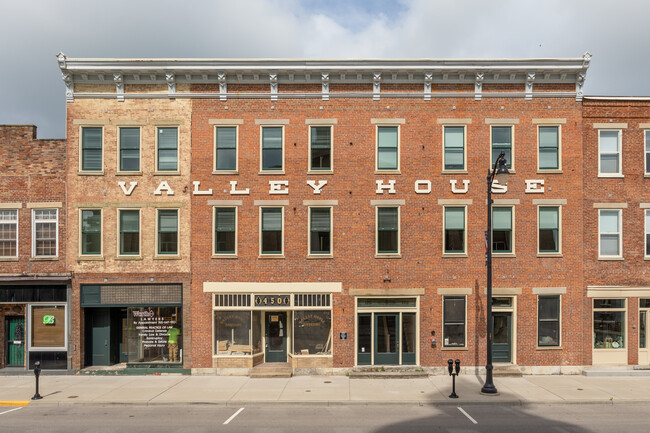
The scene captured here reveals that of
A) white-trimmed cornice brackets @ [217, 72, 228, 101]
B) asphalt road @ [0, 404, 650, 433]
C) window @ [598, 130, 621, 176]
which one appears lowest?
asphalt road @ [0, 404, 650, 433]

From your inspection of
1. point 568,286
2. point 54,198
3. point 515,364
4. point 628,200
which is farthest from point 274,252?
point 628,200

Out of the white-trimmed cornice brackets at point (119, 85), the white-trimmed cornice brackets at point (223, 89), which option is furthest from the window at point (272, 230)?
the white-trimmed cornice brackets at point (119, 85)

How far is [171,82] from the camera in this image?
19.8 metres

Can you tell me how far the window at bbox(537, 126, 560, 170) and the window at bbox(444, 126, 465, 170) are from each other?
3109 mm

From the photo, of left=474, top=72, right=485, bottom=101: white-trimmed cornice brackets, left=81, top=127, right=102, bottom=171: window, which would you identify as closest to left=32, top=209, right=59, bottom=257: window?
left=81, top=127, right=102, bottom=171: window

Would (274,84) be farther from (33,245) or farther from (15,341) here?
(15,341)

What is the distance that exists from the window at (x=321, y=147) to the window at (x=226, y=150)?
124 inches

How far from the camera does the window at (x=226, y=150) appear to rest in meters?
20.0

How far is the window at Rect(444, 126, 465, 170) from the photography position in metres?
19.9

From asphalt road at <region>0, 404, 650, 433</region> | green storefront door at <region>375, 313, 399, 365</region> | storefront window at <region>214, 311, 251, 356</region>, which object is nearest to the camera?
asphalt road at <region>0, 404, 650, 433</region>

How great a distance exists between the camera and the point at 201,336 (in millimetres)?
19453

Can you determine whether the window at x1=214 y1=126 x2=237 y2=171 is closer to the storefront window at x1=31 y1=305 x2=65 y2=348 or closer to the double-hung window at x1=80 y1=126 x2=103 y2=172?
the double-hung window at x1=80 y1=126 x2=103 y2=172

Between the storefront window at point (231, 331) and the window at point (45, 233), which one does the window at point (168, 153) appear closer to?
the window at point (45, 233)

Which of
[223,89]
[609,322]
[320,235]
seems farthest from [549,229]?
[223,89]
